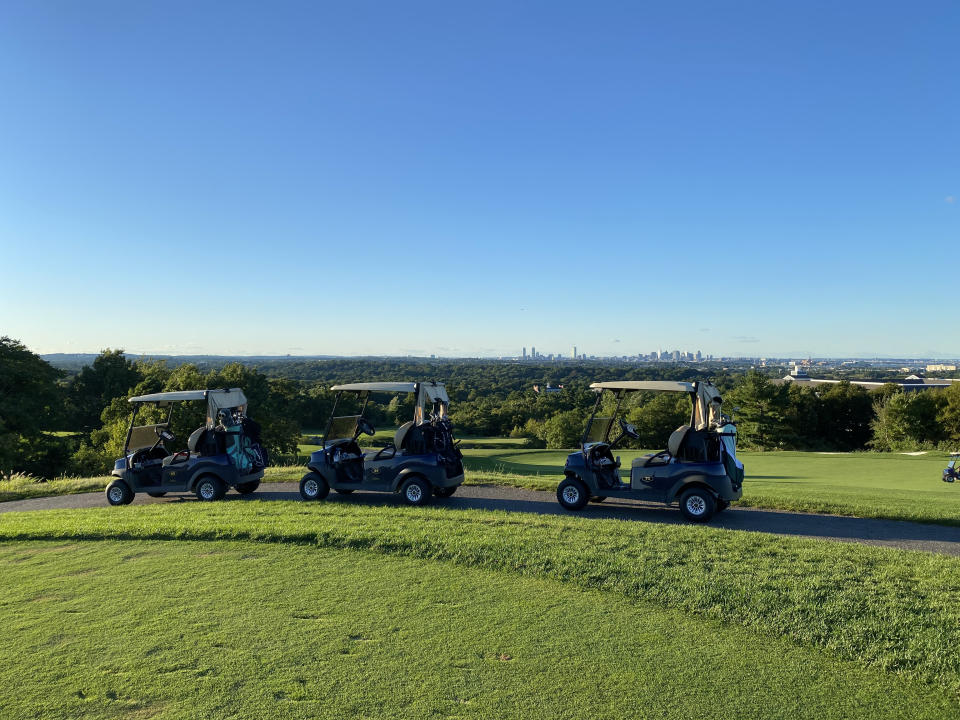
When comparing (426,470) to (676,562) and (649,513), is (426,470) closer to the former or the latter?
(649,513)

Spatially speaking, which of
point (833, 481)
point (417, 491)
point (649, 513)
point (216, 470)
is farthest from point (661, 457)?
point (833, 481)

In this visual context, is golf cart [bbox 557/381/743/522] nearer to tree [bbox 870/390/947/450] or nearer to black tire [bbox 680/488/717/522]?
black tire [bbox 680/488/717/522]

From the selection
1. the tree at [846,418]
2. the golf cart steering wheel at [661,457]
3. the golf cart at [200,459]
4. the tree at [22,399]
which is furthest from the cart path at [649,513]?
the tree at [846,418]

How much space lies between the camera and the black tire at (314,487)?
11531 millimetres

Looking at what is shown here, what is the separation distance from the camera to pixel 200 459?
11.9 m

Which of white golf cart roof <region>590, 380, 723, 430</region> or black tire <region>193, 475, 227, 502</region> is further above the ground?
white golf cart roof <region>590, 380, 723, 430</region>

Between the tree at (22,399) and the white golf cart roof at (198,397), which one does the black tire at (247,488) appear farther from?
the tree at (22,399)

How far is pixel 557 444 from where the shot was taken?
59625mm

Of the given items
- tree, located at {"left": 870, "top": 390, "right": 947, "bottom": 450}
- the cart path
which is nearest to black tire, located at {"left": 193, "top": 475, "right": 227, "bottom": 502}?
the cart path

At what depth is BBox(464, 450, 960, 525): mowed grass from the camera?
10.4 m

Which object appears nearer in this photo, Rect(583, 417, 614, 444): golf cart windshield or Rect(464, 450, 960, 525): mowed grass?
Rect(464, 450, 960, 525): mowed grass

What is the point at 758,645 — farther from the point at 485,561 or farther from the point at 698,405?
the point at 698,405

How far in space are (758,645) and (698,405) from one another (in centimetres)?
526

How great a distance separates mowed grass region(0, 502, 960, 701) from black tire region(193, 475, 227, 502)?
1.70 m
